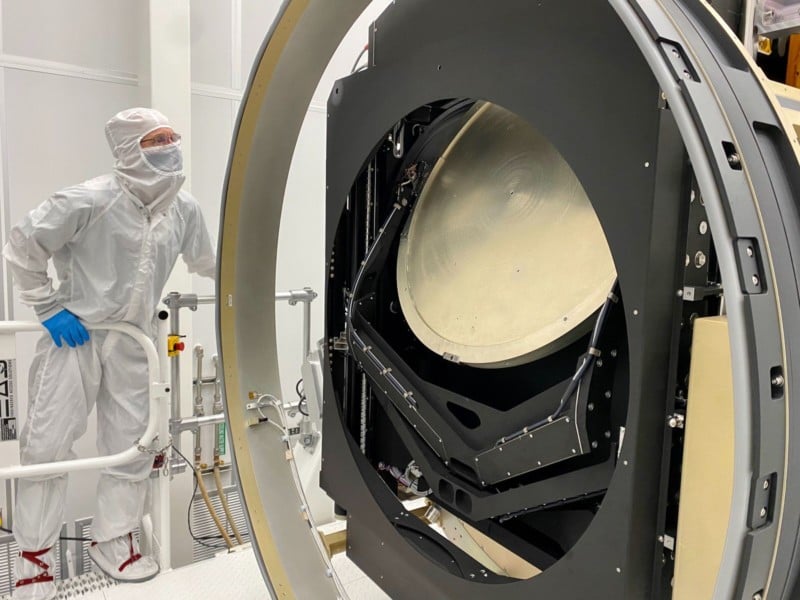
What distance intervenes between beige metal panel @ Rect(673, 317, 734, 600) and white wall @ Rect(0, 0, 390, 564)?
7.82 ft

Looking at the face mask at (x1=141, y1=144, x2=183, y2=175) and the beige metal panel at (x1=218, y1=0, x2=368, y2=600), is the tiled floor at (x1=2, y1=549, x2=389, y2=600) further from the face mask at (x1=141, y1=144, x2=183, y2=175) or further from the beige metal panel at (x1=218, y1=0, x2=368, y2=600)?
the face mask at (x1=141, y1=144, x2=183, y2=175)

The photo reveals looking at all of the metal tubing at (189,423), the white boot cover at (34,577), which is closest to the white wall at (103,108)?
the metal tubing at (189,423)

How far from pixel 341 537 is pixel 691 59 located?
198cm

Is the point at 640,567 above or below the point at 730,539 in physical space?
below

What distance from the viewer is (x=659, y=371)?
110 cm

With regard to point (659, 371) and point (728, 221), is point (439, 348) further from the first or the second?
point (728, 221)

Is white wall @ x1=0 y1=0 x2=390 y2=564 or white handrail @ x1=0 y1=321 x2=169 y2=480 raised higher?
white wall @ x1=0 y1=0 x2=390 y2=564

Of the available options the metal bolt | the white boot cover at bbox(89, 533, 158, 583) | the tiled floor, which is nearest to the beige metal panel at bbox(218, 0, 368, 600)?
the tiled floor

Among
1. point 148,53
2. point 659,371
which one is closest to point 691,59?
point 659,371

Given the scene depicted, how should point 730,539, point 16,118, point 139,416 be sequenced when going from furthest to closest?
point 16,118 → point 139,416 → point 730,539

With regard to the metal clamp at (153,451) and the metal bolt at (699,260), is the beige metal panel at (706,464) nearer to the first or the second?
the metal bolt at (699,260)

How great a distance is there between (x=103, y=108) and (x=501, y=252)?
2895mm

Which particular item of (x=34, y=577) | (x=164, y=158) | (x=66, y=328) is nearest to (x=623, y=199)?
(x=164, y=158)

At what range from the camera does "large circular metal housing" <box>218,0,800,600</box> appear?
0.79 m
